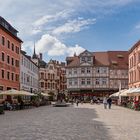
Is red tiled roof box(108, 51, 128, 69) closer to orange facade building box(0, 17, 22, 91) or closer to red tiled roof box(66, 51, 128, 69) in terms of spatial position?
red tiled roof box(66, 51, 128, 69)

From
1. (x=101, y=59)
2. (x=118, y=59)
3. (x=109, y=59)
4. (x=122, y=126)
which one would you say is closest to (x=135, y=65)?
(x=101, y=59)

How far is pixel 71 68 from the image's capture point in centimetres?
10612

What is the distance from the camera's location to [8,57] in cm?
5834

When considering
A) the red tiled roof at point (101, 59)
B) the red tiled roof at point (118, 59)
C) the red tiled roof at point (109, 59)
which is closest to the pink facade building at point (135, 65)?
the red tiled roof at point (101, 59)

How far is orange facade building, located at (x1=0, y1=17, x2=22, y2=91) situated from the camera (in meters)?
54.7

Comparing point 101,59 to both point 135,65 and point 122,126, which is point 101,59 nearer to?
point 135,65

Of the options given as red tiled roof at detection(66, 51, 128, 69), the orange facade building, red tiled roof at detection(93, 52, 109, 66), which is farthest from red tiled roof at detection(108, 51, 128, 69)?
the orange facade building

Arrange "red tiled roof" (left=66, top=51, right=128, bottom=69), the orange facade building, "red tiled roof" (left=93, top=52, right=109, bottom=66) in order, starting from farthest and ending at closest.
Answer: "red tiled roof" (left=66, top=51, right=128, bottom=69) → "red tiled roof" (left=93, top=52, right=109, bottom=66) → the orange facade building

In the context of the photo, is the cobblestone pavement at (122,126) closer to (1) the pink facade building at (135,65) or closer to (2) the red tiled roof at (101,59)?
(1) the pink facade building at (135,65)

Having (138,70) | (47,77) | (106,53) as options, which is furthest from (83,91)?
(138,70)

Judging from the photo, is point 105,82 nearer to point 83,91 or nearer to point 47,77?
point 83,91

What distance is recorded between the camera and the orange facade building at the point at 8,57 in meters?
54.7

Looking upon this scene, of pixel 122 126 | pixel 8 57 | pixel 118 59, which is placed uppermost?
pixel 118 59

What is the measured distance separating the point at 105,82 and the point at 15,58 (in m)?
46.2
